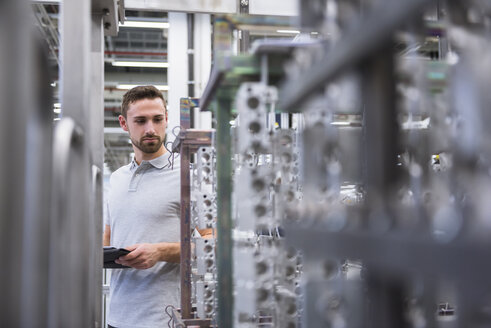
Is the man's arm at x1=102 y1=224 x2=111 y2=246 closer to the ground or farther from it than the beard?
closer to the ground

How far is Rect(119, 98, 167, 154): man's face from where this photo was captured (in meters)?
3.19

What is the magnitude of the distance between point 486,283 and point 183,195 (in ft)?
7.75

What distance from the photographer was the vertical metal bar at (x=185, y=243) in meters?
2.76

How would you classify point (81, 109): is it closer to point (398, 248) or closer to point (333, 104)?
point (333, 104)

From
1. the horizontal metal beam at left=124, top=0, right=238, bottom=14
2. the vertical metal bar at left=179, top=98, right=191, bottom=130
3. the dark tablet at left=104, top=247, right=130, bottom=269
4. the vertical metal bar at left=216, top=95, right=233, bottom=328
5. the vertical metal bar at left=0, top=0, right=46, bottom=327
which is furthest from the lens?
the horizontal metal beam at left=124, top=0, right=238, bottom=14

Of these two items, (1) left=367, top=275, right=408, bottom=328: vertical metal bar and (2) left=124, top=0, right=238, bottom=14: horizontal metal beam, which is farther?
(2) left=124, top=0, right=238, bottom=14: horizontal metal beam

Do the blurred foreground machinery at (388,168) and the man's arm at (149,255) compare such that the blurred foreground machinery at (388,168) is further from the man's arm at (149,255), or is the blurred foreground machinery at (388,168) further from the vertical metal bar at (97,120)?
→ the man's arm at (149,255)

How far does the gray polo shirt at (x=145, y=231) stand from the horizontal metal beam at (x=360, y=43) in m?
2.15

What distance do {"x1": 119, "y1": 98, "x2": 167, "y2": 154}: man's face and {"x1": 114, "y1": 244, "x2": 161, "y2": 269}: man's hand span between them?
664 millimetres

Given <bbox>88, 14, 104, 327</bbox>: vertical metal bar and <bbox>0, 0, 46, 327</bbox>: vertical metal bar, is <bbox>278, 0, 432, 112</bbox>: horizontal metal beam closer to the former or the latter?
<bbox>0, 0, 46, 327</bbox>: vertical metal bar

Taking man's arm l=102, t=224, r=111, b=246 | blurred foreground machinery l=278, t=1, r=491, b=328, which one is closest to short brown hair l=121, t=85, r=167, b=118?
man's arm l=102, t=224, r=111, b=246

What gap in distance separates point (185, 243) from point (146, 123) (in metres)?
0.82

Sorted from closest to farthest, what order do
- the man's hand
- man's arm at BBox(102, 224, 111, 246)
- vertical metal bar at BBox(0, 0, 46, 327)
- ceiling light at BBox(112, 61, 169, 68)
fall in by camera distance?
1. vertical metal bar at BBox(0, 0, 46, 327)
2. the man's hand
3. man's arm at BBox(102, 224, 111, 246)
4. ceiling light at BBox(112, 61, 169, 68)

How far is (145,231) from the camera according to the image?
302 centimetres
